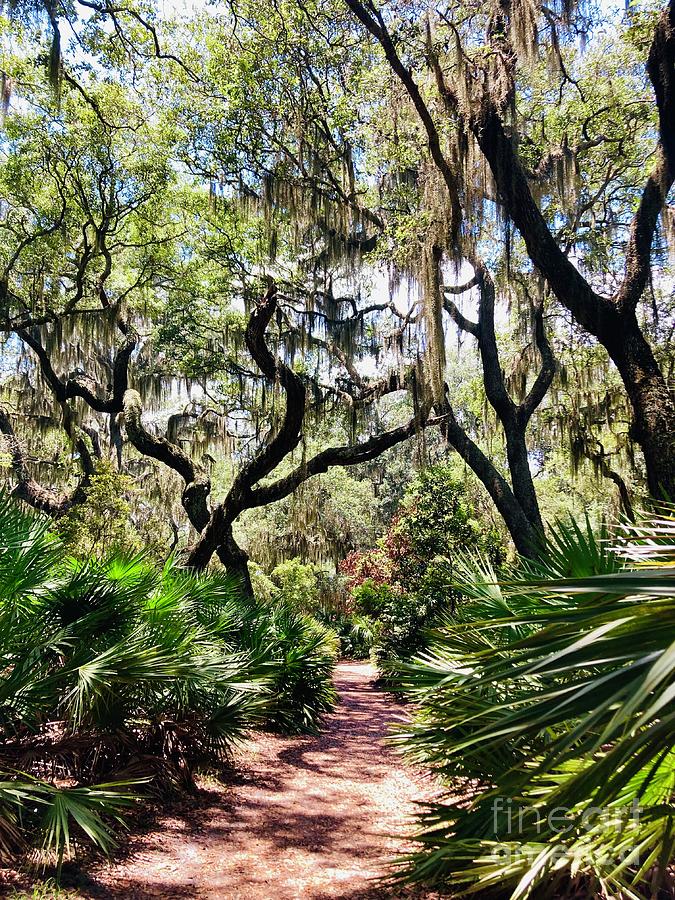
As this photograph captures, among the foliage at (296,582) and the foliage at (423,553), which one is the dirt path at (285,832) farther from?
the foliage at (296,582)

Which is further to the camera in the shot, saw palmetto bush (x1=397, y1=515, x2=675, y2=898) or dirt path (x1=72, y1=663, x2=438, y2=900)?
dirt path (x1=72, y1=663, x2=438, y2=900)

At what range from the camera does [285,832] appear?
177 inches

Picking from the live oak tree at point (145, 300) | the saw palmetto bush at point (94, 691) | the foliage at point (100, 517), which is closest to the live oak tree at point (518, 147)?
the live oak tree at point (145, 300)

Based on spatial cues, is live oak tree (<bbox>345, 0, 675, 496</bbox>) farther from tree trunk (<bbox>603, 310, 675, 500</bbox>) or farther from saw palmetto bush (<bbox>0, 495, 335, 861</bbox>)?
saw palmetto bush (<bbox>0, 495, 335, 861</bbox>)

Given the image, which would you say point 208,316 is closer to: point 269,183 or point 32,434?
point 269,183

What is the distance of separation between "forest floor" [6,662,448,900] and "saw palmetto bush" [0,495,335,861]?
0.31 metres

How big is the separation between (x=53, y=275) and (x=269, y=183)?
4.91 metres

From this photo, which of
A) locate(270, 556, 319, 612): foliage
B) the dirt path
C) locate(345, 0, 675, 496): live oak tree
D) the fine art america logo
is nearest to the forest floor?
the dirt path

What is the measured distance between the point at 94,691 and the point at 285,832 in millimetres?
1974

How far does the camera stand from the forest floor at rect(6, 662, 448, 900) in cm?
343

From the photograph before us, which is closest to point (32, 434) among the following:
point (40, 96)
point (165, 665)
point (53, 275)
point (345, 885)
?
point (53, 275)

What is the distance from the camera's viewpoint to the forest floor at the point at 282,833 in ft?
11.3

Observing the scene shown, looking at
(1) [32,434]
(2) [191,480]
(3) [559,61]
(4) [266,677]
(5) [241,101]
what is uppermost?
(5) [241,101]

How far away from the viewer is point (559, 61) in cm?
745
